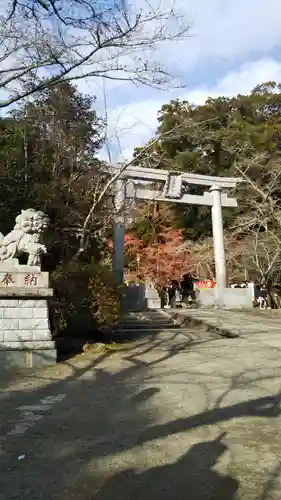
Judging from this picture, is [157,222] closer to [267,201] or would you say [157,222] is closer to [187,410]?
[267,201]

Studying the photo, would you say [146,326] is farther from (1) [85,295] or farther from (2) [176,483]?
(2) [176,483]

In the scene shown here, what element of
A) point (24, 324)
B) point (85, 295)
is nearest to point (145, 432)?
point (24, 324)

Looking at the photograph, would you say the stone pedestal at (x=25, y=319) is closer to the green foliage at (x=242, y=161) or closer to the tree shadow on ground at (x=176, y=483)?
the tree shadow on ground at (x=176, y=483)

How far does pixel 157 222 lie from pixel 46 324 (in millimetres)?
23829

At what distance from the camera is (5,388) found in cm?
695

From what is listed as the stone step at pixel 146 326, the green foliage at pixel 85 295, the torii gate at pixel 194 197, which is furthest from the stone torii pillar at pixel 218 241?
the green foliage at pixel 85 295

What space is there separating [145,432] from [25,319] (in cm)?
460

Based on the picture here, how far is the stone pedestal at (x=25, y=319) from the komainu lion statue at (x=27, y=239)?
10.1 inches

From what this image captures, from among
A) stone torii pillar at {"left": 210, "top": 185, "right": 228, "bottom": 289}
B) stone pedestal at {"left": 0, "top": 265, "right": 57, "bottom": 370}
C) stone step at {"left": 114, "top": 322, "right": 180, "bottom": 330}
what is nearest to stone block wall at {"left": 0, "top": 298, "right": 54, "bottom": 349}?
stone pedestal at {"left": 0, "top": 265, "right": 57, "bottom": 370}

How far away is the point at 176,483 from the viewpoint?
344 centimetres

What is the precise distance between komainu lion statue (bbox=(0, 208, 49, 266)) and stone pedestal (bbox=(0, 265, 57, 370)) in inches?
10.1

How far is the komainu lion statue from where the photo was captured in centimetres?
876

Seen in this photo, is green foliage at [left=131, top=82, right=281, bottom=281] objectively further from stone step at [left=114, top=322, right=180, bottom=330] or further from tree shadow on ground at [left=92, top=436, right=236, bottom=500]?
tree shadow on ground at [left=92, top=436, right=236, bottom=500]

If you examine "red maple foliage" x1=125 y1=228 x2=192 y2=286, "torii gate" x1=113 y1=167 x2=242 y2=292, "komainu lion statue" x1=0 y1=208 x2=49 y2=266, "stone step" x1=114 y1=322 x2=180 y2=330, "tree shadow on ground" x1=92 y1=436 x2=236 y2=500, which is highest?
"torii gate" x1=113 y1=167 x2=242 y2=292
